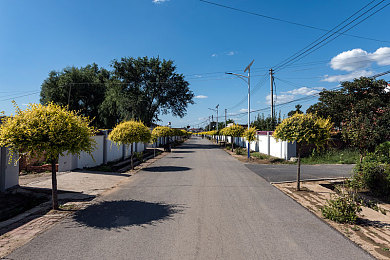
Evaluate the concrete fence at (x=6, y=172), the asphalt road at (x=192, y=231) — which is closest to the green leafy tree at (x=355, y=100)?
the asphalt road at (x=192, y=231)

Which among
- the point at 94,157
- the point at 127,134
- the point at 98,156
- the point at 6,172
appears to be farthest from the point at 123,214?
the point at 98,156

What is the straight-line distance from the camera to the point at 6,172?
7.66 m

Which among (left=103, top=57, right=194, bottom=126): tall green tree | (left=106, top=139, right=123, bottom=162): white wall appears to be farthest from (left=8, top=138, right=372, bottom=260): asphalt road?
(left=103, top=57, right=194, bottom=126): tall green tree

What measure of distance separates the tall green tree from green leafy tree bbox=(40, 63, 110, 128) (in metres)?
4.40

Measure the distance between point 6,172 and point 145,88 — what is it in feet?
106

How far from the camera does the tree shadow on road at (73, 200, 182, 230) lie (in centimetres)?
531

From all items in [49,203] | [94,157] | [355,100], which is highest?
[355,100]

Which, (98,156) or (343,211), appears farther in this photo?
(98,156)

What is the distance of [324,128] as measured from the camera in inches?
334

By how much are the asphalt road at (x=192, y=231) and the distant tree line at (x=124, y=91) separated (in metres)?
30.4

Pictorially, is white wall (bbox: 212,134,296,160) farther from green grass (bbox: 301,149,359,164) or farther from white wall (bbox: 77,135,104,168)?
white wall (bbox: 77,135,104,168)

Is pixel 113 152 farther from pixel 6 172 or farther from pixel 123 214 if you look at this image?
pixel 123 214

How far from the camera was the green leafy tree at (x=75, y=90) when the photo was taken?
37000 mm

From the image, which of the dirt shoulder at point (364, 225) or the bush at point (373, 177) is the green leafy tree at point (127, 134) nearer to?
the dirt shoulder at point (364, 225)
